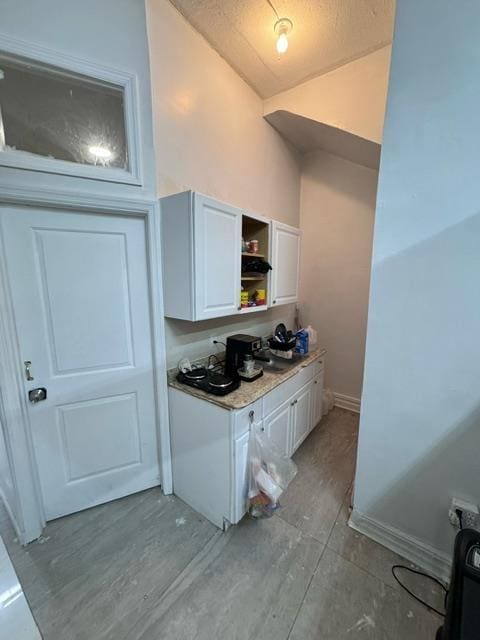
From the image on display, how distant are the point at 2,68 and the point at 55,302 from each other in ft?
3.63

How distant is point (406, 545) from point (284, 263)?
2096 millimetres

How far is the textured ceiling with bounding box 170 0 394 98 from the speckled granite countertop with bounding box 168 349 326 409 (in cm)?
234

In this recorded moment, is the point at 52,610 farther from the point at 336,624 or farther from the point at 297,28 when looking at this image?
the point at 297,28

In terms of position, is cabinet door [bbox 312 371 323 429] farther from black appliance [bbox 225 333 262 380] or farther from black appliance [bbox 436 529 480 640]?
black appliance [bbox 436 529 480 640]

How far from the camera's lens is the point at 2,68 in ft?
4.02

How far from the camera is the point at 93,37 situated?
139 cm

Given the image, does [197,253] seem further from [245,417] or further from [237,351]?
[245,417]

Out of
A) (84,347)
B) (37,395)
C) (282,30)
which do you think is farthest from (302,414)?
(282,30)

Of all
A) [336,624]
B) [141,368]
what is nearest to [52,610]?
[141,368]

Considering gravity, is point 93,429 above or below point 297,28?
below

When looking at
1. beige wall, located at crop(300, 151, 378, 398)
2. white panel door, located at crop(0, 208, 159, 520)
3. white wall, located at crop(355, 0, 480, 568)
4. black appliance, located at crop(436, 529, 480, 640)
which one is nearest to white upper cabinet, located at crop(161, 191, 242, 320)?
white panel door, located at crop(0, 208, 159, 520)

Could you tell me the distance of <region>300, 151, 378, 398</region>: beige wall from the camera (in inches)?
110

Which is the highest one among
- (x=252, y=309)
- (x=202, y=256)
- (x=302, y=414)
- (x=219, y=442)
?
(x=202, y=256)

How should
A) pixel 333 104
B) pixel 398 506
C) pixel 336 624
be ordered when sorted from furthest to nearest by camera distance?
pixel 333 104
pixel 398 506
pixel 336 624
